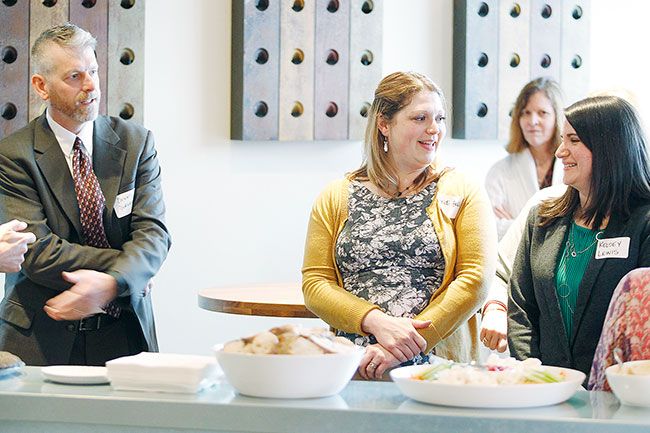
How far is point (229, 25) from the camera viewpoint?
179 inches

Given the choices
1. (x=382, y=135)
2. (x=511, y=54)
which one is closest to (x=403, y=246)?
(x=382, y=135)

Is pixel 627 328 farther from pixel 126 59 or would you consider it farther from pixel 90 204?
pixel 126 59

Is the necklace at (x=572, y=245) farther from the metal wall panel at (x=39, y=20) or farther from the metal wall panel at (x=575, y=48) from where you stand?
the metal wall panel at (x=575, y=48)

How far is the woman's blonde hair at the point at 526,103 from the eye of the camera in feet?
16.0

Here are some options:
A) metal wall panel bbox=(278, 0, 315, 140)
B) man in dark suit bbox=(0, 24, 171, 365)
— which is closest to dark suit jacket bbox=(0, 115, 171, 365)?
man in dark suit bbox=(0, 24, 171, 365)

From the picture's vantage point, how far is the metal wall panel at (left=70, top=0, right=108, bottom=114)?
167 inches

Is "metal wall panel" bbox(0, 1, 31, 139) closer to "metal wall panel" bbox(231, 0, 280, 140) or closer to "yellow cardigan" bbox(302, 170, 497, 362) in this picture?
"metal wall panel" bbox(231, 0, 280, 140)

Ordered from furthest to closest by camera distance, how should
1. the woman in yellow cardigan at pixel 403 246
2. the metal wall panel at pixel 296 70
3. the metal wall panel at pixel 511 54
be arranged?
1. the metal wall panel at pixel 511 54
2. the metal wall panel at pixel 296 70
3. the woman in yellow cardigan at pixel 403 246

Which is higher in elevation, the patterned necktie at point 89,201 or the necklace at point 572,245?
the patterned necktie at point 89,201

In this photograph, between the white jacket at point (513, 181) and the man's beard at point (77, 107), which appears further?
the white jacket at point (513, 181)

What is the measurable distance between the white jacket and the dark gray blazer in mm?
1800

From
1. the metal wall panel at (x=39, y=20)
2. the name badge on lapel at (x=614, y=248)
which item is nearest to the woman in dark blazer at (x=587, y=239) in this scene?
the name badge on lapel at (x=614, y=248)

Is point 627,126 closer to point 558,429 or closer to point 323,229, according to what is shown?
point 323,229

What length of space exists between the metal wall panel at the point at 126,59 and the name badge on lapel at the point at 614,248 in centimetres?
218
